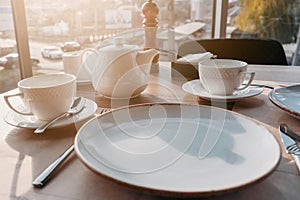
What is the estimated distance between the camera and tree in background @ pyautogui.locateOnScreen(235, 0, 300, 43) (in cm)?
248

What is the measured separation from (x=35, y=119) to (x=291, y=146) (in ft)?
1.71

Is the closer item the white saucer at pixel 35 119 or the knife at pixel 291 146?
the knife at pixel 291 146

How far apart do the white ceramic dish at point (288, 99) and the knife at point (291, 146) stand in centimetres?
10

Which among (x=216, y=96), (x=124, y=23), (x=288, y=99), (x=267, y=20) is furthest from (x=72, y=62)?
(x=267, y=20)

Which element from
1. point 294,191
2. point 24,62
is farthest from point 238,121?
point 24,62

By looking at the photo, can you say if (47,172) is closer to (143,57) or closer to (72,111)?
(72,111)

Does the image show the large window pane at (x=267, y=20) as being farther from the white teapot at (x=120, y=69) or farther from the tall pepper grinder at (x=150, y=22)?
the white teapot at (x=120, y=69)

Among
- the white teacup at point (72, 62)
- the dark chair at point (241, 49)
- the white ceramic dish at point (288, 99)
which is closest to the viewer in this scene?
the white ceramic dish at point (288, 99)

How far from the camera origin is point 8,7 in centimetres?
162

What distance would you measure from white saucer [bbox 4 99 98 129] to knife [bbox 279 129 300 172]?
40 cm

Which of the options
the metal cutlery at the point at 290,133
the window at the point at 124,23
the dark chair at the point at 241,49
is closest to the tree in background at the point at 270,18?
the window at the point at 124,23

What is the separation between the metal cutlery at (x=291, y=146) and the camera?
1.48 feet

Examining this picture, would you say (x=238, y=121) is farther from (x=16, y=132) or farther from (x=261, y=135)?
(x=16, y=132)

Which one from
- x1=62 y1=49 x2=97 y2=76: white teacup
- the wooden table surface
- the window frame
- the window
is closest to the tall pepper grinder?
the window
